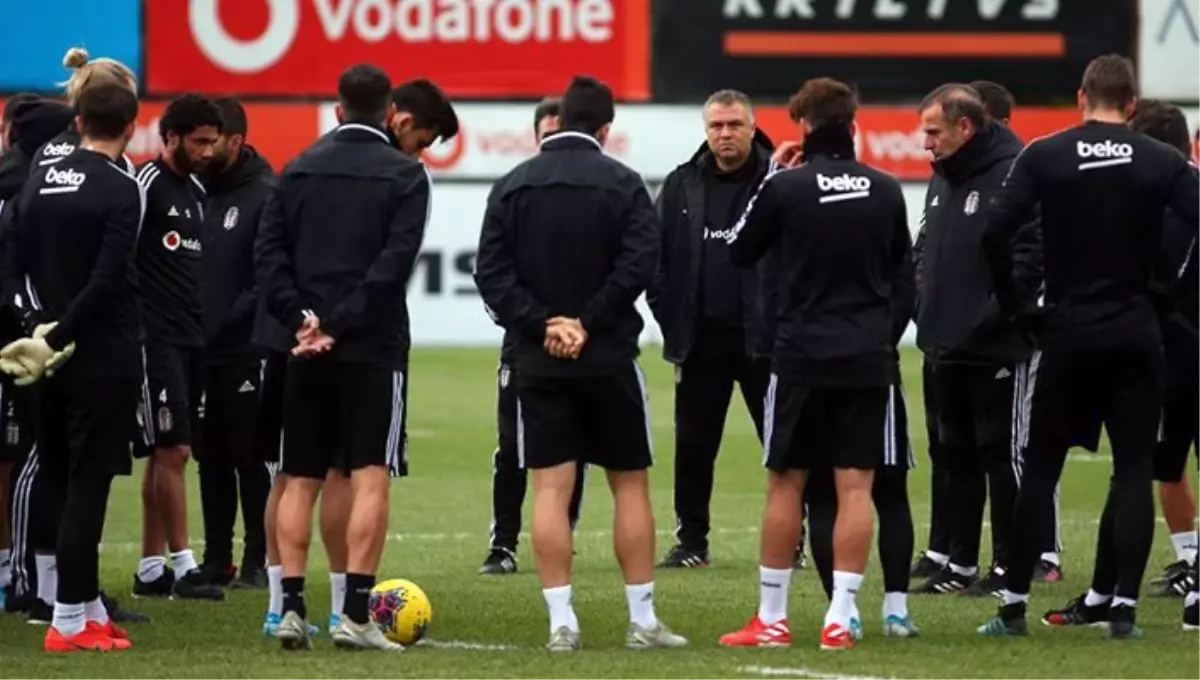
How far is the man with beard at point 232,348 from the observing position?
12.4m

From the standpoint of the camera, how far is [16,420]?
11.4m

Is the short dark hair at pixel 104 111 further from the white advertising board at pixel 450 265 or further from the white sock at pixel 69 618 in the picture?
the white advertising board at pixel 450 265

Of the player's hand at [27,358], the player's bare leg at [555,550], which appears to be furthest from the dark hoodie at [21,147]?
the player's bare leg at [555,550]

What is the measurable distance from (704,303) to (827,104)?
3.36 metres

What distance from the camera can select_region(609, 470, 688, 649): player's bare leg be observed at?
10117 millimetres

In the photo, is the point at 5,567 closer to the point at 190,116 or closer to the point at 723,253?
the point at 190,116

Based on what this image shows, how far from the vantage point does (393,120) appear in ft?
34.4

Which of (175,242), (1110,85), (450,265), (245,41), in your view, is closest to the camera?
(1110,85)

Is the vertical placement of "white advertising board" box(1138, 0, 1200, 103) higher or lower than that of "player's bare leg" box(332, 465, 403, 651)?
higher

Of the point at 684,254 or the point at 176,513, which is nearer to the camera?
the point at 176,513

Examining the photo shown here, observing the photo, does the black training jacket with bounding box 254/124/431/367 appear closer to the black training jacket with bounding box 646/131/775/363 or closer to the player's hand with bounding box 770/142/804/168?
the player's hand with bounding box 770/142/804/168

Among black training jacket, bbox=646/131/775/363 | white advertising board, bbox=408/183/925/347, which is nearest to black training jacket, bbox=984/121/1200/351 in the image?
black training jacket, bbox=646/131/775/363

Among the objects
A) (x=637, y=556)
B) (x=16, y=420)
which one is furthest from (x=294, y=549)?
(x=16, y=420)

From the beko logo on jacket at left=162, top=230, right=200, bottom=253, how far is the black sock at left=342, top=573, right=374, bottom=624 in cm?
258
